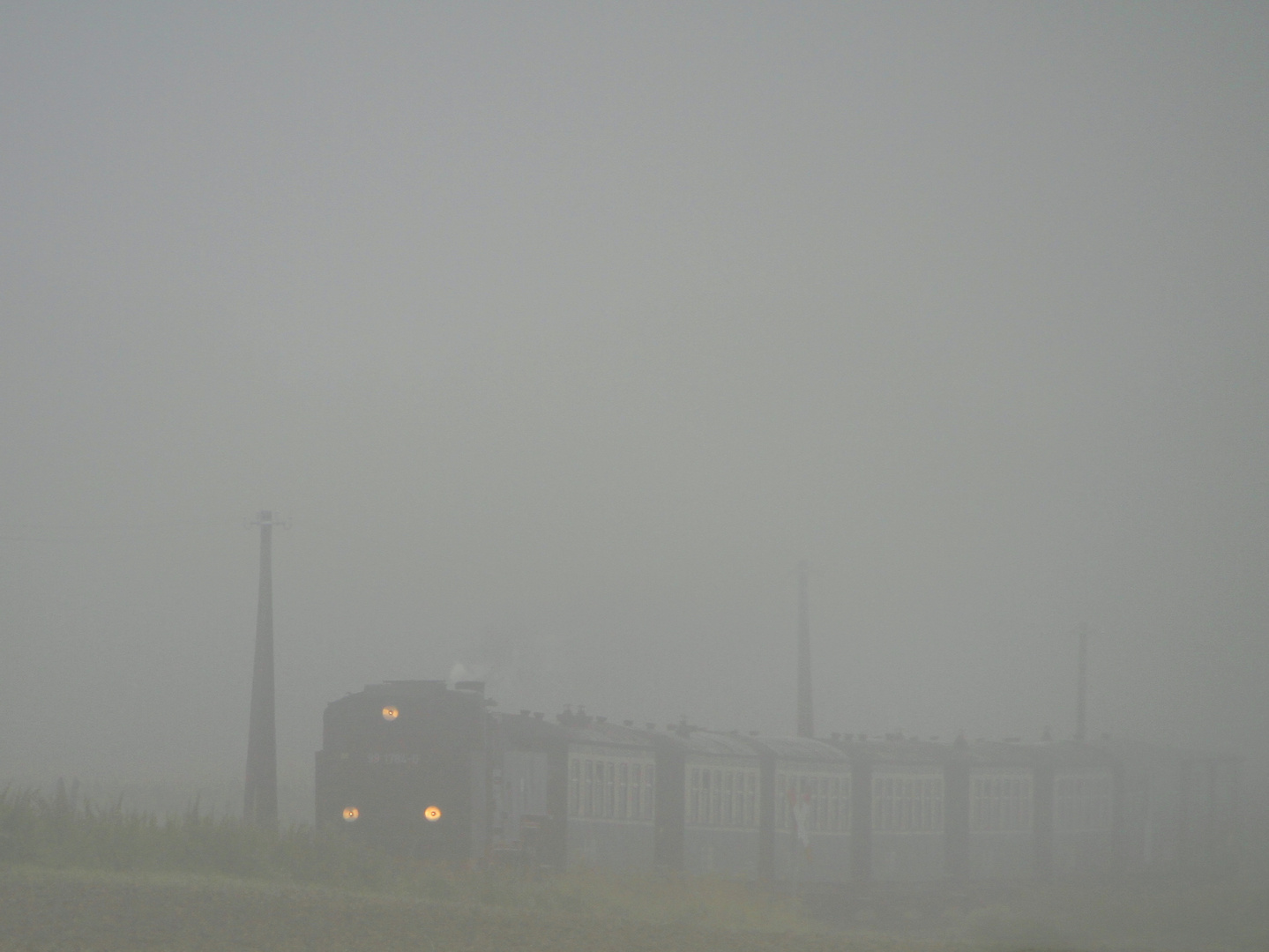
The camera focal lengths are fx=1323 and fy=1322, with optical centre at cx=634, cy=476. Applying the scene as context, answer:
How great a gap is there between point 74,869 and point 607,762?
38.0 feet

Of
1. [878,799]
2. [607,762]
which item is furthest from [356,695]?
[878,799]

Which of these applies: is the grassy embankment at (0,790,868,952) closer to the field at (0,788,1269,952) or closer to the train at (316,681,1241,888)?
the field at (0,788,1269,952)

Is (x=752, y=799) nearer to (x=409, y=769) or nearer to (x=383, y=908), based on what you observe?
(x=409, y=769)

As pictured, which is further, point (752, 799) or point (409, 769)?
point (752, 799)

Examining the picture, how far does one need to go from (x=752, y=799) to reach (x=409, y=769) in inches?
431

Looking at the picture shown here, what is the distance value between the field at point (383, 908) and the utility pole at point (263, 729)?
11818 millimetres

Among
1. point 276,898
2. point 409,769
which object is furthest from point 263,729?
point 276,898

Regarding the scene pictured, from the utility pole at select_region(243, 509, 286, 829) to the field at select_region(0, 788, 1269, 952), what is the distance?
11818 millimetres

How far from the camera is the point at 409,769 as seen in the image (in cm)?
2262

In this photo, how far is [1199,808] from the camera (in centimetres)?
4591

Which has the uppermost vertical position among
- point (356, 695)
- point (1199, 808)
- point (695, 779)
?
point (356, 695)

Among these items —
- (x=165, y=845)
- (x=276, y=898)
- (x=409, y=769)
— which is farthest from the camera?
(x=409, y=769)

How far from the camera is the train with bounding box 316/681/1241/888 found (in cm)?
2267

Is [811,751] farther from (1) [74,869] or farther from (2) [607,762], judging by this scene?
(1) [74,869]
